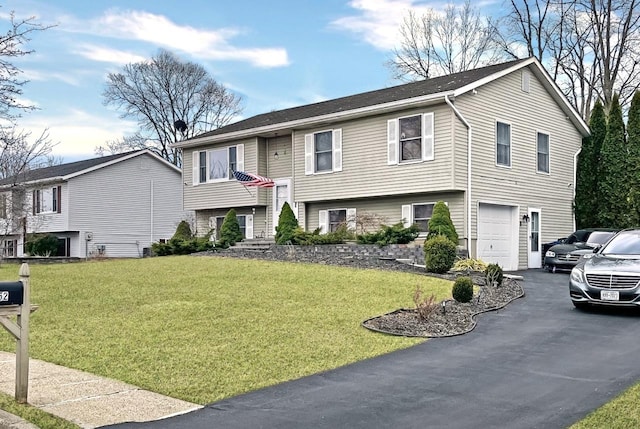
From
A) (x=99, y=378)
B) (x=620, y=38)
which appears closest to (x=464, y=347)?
(x=99, y=378)

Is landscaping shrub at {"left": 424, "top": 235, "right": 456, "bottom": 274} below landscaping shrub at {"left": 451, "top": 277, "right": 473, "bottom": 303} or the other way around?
the other way around

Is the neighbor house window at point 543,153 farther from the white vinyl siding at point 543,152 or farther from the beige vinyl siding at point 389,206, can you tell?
the beige vinyl siding at point 389,206

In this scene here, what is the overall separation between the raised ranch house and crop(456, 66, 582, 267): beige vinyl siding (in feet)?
0.13

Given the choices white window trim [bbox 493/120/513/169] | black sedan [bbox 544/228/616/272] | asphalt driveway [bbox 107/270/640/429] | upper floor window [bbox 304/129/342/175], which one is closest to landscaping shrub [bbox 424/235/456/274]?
black sedan [bbox 544/228/616/272]

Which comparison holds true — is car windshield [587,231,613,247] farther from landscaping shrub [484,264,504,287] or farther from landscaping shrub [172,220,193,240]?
landscaping shrub [172,220,193,240]

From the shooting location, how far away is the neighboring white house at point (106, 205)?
36188 millimetres

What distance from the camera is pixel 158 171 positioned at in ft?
132

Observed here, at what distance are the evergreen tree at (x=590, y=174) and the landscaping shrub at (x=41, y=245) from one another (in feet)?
86.6

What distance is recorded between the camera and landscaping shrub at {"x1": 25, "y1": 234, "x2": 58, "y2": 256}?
35.8 meters

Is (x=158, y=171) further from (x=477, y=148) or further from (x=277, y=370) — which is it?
(x=277, y=370)

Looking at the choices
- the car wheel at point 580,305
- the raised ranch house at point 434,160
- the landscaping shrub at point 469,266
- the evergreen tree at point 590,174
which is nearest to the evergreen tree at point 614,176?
the evergreen tree at point 590,174

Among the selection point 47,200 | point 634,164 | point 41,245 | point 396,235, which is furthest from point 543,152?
point 47,200

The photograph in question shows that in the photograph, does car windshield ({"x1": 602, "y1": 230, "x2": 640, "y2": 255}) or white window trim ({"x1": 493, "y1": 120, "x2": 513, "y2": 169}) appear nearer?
car windshield ({"x1": 602, "y1": 230, "x2": 640, "y2": 255})

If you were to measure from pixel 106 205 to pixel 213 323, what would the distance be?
28.5m
